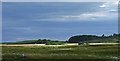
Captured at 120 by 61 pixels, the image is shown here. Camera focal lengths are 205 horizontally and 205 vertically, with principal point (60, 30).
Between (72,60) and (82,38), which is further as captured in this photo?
(82,38)

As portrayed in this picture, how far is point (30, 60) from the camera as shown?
33781 mm

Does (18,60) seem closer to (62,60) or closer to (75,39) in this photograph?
(62,60)

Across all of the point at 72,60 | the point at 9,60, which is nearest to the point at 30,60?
the point at 9,60

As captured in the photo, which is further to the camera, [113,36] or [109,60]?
[113,36]

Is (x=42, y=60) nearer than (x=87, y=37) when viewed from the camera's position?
Yes

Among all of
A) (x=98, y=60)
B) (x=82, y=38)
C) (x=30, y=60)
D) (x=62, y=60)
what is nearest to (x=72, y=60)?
(x=62, y=60)

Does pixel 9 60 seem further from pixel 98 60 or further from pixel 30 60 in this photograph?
pixel 98 60

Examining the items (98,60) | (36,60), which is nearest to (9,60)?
(36,60)

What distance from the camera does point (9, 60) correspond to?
33906mm

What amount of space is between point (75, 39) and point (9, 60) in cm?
10640

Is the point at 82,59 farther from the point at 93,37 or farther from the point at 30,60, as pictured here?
the point at 93,37

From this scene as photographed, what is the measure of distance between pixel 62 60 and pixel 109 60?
25.4ft

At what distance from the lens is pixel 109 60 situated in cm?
3375

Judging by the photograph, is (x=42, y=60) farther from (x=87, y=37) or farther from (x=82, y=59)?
(x=87, y=37)
